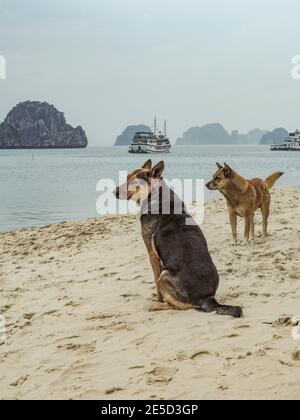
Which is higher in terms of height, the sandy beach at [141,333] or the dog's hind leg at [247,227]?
the dog's hind leg at [247,227]

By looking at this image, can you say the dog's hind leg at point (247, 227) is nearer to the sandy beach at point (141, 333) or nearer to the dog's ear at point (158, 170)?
the sandy beach at point (141, 333)

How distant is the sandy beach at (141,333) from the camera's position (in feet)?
13.1

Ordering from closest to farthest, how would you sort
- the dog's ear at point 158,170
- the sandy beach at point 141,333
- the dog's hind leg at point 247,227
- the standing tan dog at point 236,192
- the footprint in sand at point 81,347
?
the sandy beach at point 141,333 < the footprint in sand at point 81,347 < the dog's ear at point 158,170 < the standing tan dog at point 236,192 < the dog's hind leg at point 247,227

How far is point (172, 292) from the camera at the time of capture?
5.77 metres

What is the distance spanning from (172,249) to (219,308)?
0.89 m

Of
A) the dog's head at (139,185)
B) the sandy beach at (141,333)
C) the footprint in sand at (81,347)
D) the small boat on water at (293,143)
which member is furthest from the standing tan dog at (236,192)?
the small boat on water at (293,143)

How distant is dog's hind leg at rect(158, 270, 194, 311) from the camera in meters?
5.71

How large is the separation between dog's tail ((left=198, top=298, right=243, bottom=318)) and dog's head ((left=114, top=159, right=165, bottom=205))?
4.99ft

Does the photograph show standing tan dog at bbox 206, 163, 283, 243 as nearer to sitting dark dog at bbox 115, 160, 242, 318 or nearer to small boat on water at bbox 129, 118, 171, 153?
sitting dark dog at bbox 115, 160, 242, 318

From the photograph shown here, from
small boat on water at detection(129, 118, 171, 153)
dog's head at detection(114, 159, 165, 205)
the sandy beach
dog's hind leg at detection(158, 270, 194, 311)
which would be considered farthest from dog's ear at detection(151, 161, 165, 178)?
small boat on water at detection(129, 118, 171, 153)

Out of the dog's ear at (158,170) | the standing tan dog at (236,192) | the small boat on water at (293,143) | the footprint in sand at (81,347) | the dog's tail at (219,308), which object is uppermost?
the small boat on water at (293,143)

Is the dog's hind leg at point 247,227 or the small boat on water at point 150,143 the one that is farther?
the small boat on water at point 150,143

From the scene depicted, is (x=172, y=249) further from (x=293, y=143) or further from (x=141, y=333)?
(x=293, y=143)
